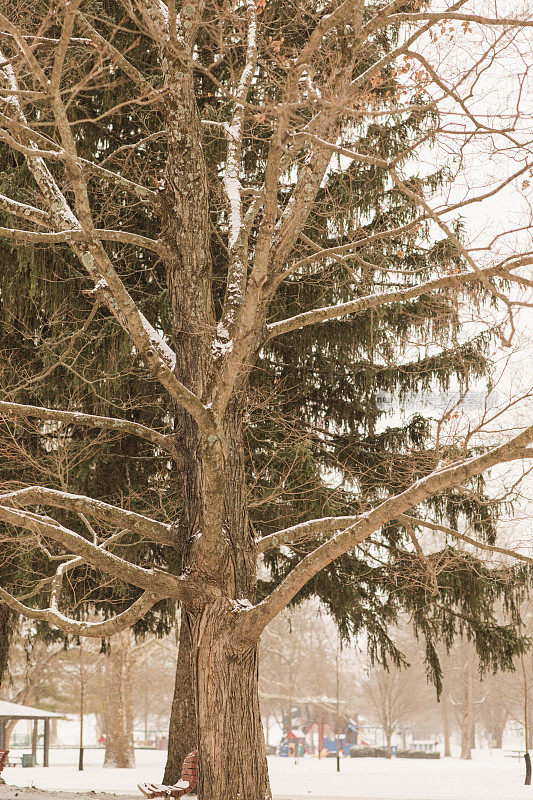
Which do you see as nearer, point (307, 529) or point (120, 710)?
point (307, 529)

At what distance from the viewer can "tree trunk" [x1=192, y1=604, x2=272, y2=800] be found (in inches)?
235

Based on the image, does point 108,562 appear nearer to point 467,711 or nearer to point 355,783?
point 355,783

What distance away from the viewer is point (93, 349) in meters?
9.48

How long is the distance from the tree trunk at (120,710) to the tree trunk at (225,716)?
1502cm

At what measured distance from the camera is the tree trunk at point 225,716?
5.97 metres

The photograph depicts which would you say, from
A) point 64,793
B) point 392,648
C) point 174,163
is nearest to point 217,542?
point 174,163

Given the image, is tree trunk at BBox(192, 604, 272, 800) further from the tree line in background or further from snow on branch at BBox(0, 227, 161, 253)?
the tree line in background

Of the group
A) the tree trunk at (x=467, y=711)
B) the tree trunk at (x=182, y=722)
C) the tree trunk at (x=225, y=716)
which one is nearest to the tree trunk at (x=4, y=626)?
the tree trunk at (x=182, y=722)

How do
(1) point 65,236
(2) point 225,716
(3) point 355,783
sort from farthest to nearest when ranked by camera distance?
(3) point 355,783
(1) point 65,236
(2) point 225,716

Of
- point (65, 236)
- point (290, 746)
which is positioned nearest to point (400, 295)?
point (65, 236)

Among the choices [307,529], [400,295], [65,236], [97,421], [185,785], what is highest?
[65,236]

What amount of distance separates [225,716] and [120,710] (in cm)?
1639

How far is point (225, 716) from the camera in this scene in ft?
19.8

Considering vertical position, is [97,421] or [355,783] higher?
[97,421]
